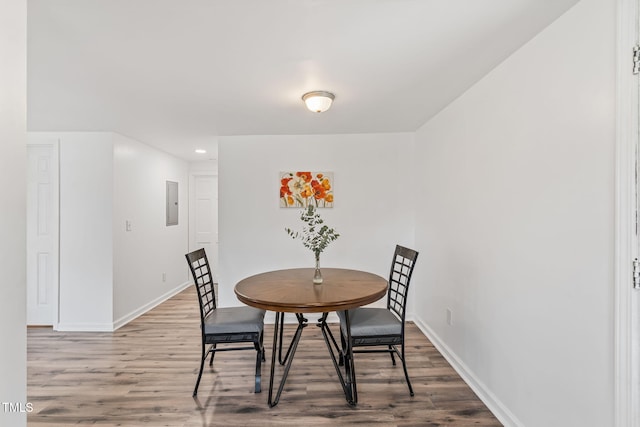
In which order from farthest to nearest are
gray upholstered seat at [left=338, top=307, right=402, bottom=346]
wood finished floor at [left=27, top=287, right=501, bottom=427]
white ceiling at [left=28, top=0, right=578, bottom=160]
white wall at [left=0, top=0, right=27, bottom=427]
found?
gray upholstered seat at [left=338, top=307, right=402, bottom=346], wood finished floor at [left=27, top=287, right=501, bottom=427], white ceiling at [left=28, top=0, right=578, bottom=160], white wall at [left=0, top=0, right=27, bottom=427]

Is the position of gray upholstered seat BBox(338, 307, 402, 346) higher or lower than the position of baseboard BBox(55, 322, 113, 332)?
higher

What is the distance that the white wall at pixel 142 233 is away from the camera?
3.49 m

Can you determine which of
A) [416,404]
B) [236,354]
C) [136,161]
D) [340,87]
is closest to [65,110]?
[136,161]

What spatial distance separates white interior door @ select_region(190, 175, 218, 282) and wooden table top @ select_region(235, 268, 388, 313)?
324 cm

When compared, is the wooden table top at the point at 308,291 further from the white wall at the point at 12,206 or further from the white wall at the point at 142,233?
the white wall at the point at 142,233

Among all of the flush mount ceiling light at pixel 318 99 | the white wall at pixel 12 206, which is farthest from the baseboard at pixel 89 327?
the flush mount ceiling light at pixel 318 99

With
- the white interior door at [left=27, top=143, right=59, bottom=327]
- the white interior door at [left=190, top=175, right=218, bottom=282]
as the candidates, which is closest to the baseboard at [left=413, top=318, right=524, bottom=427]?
the white interior door at [left=190, top=175, right=218, bottom=282]

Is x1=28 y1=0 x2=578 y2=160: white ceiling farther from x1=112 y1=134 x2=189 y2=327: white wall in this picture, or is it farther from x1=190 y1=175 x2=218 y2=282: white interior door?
x1=190 y1=175 x2=218 y2=282: white interior door

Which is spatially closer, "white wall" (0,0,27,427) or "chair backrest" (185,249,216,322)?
"white wall" (0,0,27,427)

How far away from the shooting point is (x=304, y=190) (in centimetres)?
364

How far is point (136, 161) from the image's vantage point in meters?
3.82

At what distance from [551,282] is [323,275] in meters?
1.63

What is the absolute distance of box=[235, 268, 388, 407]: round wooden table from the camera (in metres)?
1.89

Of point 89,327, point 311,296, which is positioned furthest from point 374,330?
point 89,327
